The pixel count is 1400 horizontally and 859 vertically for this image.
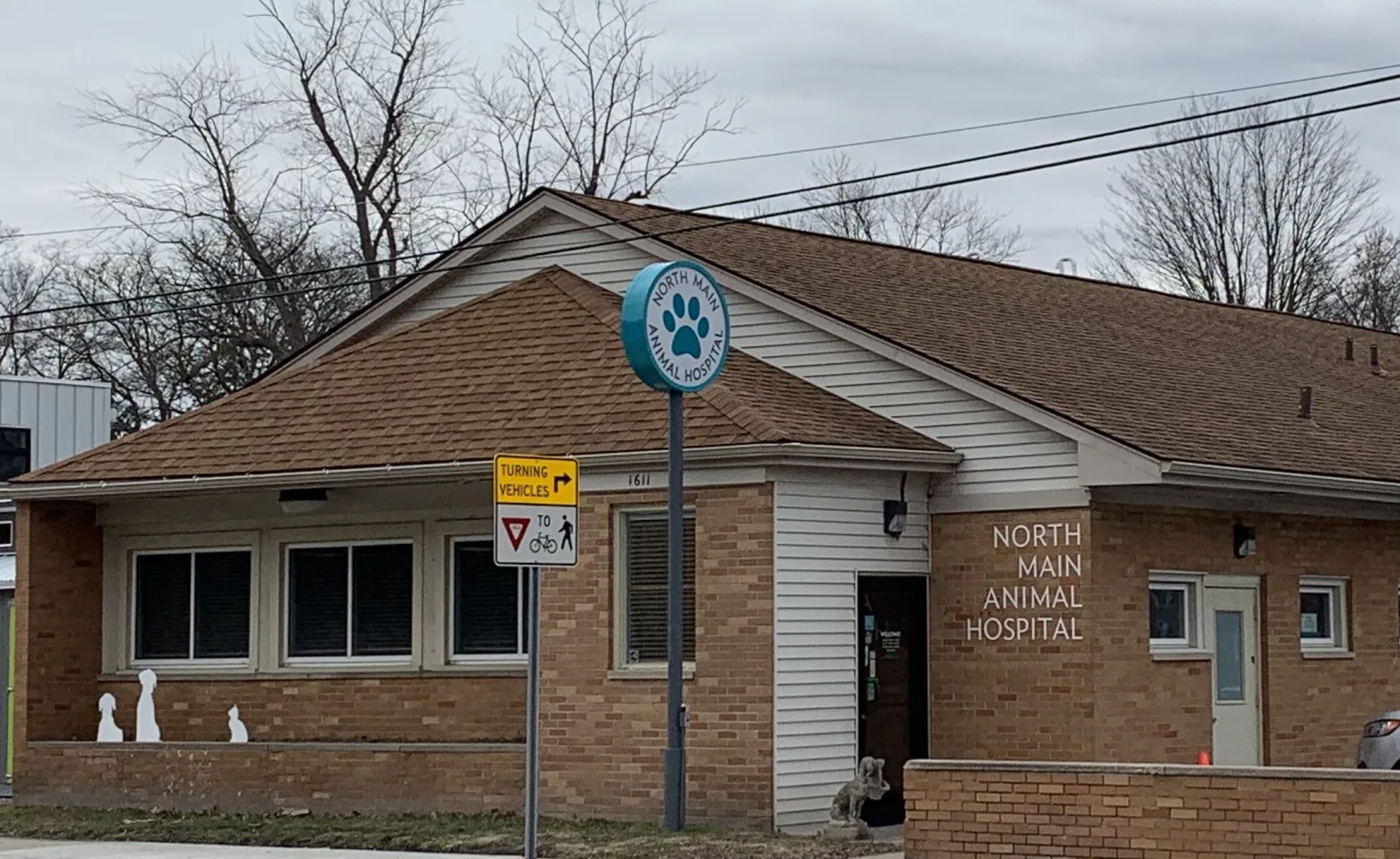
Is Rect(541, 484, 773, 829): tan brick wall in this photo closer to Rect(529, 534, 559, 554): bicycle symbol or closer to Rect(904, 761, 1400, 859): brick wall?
Rect(904, 761, 1400, 859): brick wall

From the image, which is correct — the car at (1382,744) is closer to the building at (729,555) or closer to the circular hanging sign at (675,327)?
the building at (729,555)

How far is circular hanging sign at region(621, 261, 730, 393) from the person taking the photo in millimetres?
16609

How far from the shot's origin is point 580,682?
18.5 m

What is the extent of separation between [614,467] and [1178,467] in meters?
4.78

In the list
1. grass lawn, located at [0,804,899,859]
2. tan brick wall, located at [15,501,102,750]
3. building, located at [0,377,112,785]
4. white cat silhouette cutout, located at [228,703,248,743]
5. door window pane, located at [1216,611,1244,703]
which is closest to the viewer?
grass lawn, located at [0,804,899,859]

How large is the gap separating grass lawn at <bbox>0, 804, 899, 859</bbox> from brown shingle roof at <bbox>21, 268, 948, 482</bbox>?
3227mm

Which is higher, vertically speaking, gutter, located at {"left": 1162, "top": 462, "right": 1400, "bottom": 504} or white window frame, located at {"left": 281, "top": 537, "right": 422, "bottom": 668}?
gutter, located at {"left": 1162, "top": 462, "right": 1400, "bottom": 504}

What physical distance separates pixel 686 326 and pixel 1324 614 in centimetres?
843

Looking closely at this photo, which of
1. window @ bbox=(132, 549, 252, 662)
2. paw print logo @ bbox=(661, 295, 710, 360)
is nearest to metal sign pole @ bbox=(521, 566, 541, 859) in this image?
paw print logo @ bbox=(661, 295, 710, 360)

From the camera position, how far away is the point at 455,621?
20328 millimetres

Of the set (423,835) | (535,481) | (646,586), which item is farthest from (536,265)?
(535,481)

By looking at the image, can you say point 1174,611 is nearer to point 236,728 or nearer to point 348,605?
point 348,605

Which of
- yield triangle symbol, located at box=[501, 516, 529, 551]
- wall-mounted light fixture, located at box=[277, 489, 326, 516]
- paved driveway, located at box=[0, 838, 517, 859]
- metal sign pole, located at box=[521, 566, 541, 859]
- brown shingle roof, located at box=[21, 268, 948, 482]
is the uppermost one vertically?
brown shingle roof, located at box=[21, 268, 948, 482]

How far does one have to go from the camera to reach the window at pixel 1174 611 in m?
19.3
